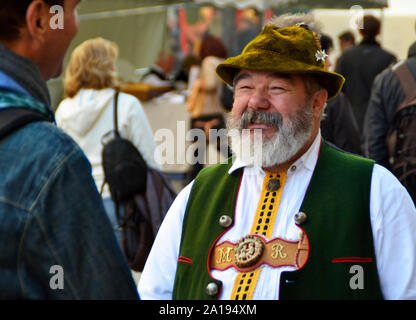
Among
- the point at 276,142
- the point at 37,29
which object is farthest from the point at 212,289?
the point at 37,29

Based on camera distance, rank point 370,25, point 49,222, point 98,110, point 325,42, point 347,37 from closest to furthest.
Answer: point 49,222
point 325,42
point 98,110
point 370,25
point 347,37

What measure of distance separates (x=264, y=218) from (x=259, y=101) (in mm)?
472

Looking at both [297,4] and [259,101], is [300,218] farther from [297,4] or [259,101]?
[297,4]

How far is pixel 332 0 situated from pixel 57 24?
366 inches

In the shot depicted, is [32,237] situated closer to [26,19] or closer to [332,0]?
[26,19]

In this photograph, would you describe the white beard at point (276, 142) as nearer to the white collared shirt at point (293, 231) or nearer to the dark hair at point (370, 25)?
the white collared shirt at point (293, 231)

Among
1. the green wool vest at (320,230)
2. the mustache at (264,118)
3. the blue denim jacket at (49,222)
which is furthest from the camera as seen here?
the mustache at (264,118)

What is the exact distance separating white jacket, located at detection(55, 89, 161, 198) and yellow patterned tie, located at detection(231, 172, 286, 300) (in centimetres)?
203

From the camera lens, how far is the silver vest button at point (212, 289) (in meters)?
2.09

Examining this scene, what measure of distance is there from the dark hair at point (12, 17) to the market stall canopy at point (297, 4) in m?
8.44

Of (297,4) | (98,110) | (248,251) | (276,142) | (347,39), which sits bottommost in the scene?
(248,251)

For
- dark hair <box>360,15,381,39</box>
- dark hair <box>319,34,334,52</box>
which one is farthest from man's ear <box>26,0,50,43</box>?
dark hair <box>360,15,381,39</box>

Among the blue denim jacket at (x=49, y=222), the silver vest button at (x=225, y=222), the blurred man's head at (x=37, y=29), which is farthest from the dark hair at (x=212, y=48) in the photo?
the blue denim jacket at (x=49, y=222)

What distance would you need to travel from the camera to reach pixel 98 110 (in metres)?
4.25
